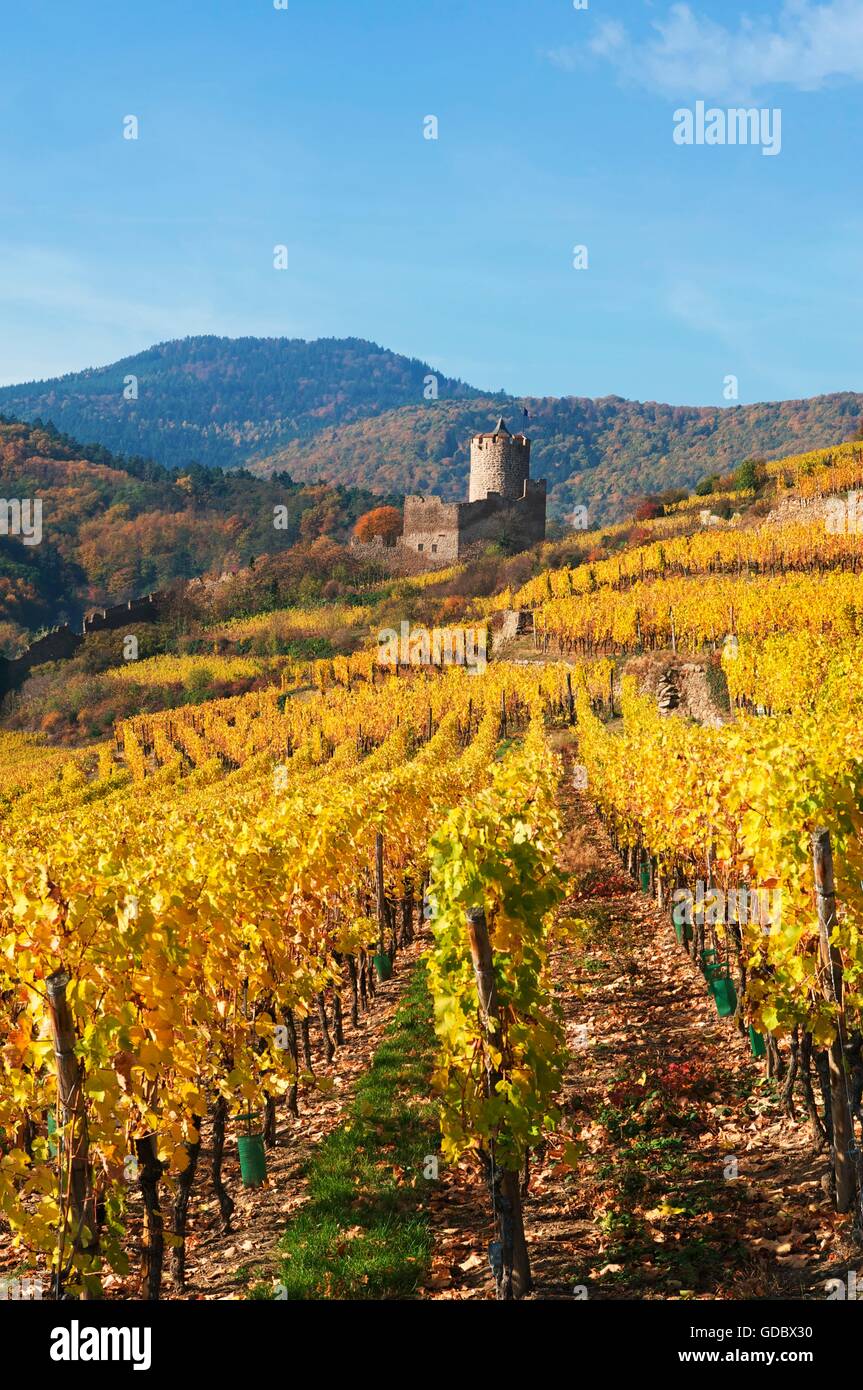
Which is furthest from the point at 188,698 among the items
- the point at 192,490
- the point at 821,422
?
the point at 821,422

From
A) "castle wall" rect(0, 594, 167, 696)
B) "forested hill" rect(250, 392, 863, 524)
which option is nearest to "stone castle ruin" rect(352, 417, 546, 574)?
"castle wall" rect(0, 594, 167, 696)

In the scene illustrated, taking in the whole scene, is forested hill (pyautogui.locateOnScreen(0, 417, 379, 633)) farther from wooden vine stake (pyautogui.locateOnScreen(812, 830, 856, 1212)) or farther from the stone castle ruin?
wooden vine stake (pyautogui.locateOnScreen(812, 830, 856, 1212))

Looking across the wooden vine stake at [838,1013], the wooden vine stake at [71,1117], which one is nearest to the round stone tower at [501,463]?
the wooden vine stake at [838,1013]

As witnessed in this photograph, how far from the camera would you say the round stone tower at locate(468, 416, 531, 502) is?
8694cm

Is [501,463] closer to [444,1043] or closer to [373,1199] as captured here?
[373,1199]

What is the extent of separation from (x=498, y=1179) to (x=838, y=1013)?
81.0 inches

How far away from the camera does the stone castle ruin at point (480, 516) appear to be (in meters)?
84.2

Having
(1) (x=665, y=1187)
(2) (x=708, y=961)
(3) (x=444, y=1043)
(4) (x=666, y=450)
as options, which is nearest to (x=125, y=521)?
(4) (x=666, y=450)

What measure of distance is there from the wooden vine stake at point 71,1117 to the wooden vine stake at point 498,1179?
76.2 inches

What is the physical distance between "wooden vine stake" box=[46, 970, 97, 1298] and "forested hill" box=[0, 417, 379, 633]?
102798 millimetres

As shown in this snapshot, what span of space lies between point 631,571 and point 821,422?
402 feet
